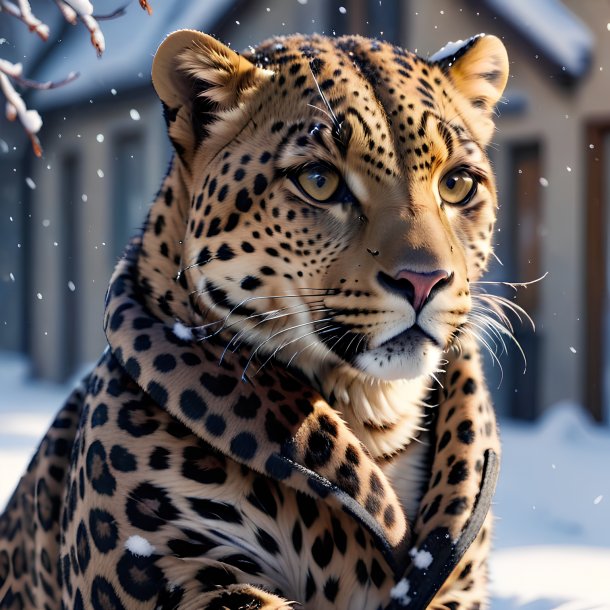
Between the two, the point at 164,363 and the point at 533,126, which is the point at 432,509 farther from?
the point at 533,126

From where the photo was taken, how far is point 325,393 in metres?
1.89

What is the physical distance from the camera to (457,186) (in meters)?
1.89

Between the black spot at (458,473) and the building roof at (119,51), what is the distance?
6.23m

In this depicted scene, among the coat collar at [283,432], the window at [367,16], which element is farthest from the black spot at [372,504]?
the window at [367,16]

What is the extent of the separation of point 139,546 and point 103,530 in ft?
0.29

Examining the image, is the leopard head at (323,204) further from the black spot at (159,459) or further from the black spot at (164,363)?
the black spot at (159,459)

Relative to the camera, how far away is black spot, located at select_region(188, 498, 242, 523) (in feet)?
5.64

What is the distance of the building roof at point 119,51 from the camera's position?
7.80 m

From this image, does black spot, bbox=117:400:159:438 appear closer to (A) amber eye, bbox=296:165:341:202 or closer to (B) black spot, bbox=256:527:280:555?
(B) black spot, bbox=256:527:280:555

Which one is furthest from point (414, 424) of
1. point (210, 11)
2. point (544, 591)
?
point (210, 11)

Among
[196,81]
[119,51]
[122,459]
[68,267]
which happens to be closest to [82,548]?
[122,459]

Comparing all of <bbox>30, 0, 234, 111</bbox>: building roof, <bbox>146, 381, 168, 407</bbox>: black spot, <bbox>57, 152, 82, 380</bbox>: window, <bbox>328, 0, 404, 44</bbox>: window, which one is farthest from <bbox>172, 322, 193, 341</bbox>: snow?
<bbox>57, 152, 82, 380</bbox>: window

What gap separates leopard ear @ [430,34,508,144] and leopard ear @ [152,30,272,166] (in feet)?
1.35

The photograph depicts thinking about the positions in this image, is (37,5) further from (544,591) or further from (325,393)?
(325,393)
